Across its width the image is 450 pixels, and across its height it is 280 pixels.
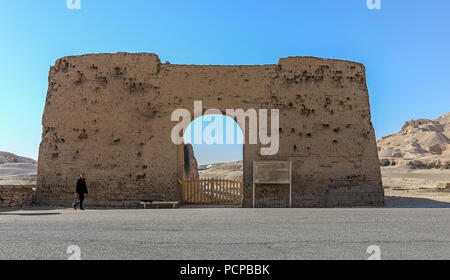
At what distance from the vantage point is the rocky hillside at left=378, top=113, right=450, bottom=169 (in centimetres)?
4063

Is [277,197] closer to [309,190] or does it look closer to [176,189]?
[309,190]

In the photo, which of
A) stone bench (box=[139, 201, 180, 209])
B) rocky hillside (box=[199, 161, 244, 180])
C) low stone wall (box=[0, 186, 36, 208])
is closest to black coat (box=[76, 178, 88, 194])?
stone bench (box=[139, 201, 180, 209])

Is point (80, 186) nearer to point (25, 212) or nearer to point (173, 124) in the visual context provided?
point (25, 212)

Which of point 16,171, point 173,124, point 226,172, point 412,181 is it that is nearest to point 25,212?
point 173,124

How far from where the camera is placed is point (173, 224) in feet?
24.7

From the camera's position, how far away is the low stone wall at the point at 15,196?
13180mm

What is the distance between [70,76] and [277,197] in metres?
9.57

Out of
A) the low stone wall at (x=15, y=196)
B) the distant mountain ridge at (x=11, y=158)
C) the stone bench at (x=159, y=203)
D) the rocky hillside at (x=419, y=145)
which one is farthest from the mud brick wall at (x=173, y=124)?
the distant mountain ridge at (x=11, y=158)

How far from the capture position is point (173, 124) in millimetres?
13734

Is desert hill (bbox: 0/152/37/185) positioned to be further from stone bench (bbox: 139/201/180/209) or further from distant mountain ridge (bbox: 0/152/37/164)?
stone bench (bbox: 139/201/180/209)

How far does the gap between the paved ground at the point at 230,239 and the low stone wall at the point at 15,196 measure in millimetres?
6305

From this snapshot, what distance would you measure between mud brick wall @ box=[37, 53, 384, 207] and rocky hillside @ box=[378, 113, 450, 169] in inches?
1171
